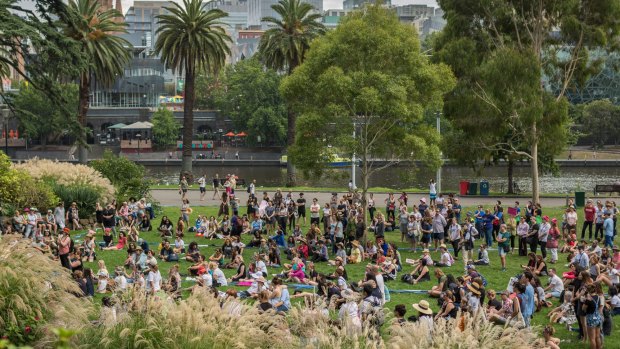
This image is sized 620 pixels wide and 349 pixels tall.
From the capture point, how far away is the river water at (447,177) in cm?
6725

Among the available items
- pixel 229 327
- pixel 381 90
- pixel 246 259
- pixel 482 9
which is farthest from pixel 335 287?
pixel 482 9

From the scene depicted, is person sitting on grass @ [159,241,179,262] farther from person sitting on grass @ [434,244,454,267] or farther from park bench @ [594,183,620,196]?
park bench @ [594,183,620,196]

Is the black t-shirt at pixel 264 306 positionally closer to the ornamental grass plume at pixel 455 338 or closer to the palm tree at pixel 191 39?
the ornamental grass plume at pixel 455 338

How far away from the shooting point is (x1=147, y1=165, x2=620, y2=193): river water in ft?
221

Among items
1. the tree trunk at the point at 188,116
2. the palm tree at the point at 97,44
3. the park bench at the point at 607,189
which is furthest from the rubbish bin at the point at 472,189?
the palm tree at the point at 97,44

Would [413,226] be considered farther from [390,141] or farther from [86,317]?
[86,317]

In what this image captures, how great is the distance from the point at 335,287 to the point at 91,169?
2242 cm

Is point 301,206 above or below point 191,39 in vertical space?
below

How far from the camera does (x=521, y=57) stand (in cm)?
3772

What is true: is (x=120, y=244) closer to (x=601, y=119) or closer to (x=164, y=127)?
(x=164, y=127)

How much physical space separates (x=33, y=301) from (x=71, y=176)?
73.1 feet

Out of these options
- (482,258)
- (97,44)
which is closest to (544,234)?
(482,258)

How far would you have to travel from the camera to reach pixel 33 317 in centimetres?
1575

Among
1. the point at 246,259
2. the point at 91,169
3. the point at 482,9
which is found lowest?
the point at 246,259
